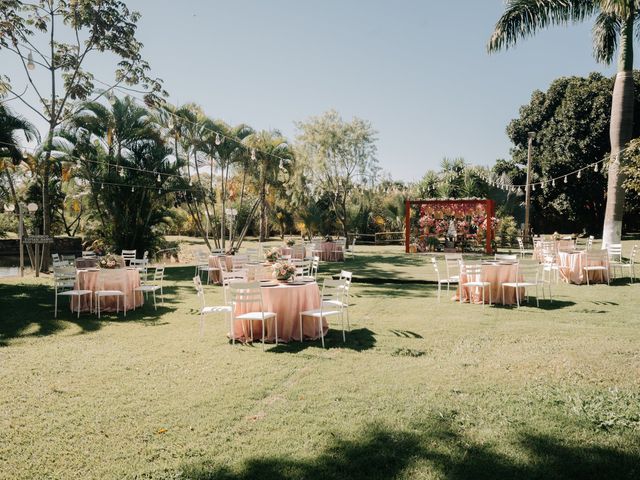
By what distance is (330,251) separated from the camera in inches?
847

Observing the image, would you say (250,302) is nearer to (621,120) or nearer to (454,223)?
(621,120)

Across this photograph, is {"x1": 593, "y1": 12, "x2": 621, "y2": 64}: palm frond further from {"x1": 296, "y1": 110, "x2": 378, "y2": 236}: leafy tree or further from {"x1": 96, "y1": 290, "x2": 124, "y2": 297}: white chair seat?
{"x1": 96, "y1": 290, "x2": 124, "y2": 297}: white chair seat

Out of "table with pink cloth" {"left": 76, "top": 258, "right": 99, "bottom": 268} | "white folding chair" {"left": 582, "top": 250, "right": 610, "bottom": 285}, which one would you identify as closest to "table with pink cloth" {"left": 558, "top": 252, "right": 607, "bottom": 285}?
"white folding chair" {"left": 582, "top": 250, "right": 610, "bottom": 285}

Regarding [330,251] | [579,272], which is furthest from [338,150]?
[579,272]

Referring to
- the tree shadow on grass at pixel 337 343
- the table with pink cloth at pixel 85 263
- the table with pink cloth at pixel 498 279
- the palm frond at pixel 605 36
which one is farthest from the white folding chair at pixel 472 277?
the palm frond at pixel 605 36

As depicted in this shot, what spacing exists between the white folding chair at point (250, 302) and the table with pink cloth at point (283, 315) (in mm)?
34

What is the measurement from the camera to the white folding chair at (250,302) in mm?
6820

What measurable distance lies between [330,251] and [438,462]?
709 inches

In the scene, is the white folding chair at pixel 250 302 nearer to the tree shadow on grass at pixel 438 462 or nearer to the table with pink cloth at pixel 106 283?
the tree shadow on grass at pixel 438 462

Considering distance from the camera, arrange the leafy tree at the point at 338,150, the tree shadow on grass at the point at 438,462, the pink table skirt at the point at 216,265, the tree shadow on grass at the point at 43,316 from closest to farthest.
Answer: the tree shadow on grass at the point at 438,462 < the tree shadow on grass at the point at 43,316 < the pink table skirt at the point at 216,265 < the leafy tree at the point at 338,150

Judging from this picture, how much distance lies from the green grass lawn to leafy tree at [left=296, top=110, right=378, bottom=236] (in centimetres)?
2060

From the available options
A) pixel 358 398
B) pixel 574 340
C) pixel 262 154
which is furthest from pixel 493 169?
pixel 358 398

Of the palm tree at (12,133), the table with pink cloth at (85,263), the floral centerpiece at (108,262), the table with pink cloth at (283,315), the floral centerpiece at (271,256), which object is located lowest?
the table with pink cloth at (283,315)

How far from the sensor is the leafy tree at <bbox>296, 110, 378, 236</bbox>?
27781 millimetres
